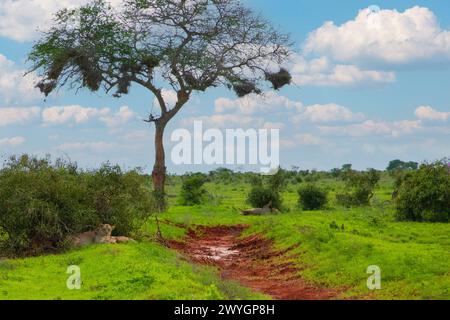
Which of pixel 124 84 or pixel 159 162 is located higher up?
pixel 124 84

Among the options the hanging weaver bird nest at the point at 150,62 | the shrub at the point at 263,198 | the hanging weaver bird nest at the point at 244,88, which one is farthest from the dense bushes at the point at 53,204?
the shrub at the point at 263,198

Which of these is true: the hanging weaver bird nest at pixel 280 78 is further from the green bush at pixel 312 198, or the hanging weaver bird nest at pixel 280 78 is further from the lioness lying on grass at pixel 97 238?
the lioness lying on grass at pixel 97 238

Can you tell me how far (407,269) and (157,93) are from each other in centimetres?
2542

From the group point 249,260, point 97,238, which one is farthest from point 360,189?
point 97,238

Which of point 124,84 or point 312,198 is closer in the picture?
point 124,84

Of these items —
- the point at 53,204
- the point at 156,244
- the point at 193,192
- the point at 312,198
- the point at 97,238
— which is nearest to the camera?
the point at 53,204

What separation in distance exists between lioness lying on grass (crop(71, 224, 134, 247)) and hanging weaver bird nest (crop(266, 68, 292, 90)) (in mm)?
21202

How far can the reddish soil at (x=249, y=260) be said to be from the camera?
60.7 ft

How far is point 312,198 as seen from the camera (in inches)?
1796

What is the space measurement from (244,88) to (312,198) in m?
8.54

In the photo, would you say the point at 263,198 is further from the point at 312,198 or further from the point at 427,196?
the point at 427,196
